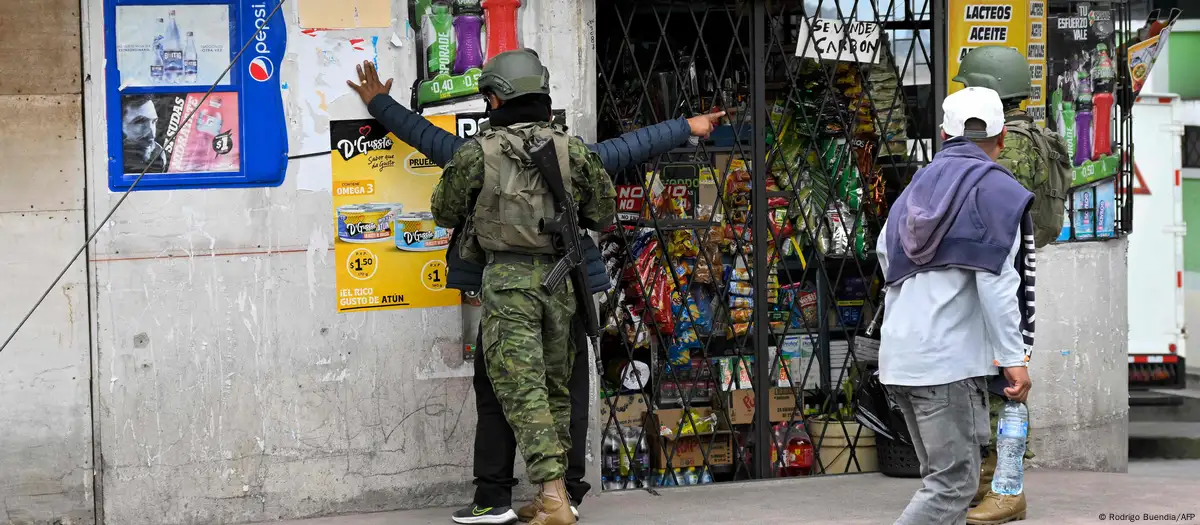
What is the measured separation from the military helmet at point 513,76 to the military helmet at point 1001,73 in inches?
73.7

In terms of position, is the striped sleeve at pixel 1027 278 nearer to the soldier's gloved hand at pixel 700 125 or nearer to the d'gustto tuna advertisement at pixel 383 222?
the soldier's gloved hand at pixel 700 125

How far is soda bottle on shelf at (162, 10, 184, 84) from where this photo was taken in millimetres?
5277

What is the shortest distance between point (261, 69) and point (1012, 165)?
10.5 feet

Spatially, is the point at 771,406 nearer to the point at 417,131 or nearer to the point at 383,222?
the point at 383,222

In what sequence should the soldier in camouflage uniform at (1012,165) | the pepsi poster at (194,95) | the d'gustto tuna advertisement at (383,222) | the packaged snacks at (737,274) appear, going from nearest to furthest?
1. the soldier in camouflage uniform at (1012,165)
2. the pepsi poster at (194,95)
3. the d'gustto tuna advertisement at (383,222)
4. the packaged snacks at (737,274)

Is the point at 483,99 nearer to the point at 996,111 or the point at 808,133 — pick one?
the point at 808,133

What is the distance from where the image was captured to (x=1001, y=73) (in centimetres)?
543

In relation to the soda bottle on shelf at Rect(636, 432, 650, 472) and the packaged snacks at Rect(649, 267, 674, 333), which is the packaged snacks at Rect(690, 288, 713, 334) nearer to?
the packaged snacks at Rect(649, 267, 674, 333)

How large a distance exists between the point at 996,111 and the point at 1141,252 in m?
8.14

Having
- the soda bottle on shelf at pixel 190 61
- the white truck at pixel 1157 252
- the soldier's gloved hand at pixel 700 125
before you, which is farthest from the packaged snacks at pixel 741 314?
the white truck at pixel 1157 252

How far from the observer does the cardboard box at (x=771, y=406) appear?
6.27 metres

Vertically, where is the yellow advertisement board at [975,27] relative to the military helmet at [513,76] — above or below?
above

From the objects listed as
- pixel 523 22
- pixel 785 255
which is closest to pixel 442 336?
pixel 523 22

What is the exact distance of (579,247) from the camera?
502 cm
